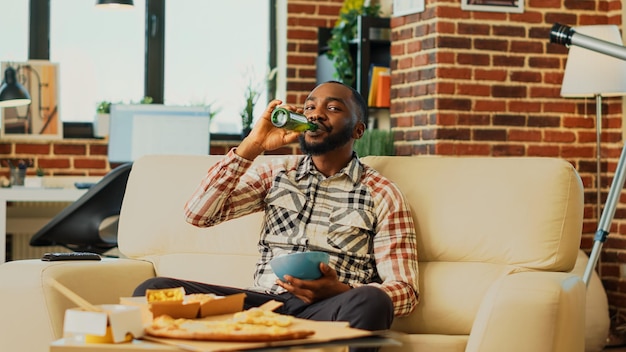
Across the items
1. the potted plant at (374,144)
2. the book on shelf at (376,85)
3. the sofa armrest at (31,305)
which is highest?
the book on shelf at (376,85)

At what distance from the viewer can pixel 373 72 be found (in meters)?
5.29

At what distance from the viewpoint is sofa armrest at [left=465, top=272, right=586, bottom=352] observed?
2.39 metres

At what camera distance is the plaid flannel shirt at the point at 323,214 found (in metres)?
2.80

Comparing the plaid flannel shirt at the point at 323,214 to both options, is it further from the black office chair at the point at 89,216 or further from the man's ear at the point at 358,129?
the black office chair at the point at 89,216

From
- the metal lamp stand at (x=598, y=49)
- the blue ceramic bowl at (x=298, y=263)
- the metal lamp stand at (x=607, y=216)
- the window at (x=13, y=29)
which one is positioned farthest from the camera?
the window at (x=13, y=29)

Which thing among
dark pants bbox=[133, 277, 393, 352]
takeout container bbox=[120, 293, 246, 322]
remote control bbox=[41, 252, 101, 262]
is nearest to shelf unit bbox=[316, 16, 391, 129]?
remote control bbox=[41, 252, 101, 262]

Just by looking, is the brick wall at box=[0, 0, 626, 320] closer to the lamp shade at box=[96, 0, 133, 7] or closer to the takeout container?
the lamp shade at box=[96, 0, 133, 7]

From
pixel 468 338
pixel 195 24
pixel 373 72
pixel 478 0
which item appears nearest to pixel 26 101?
pixel 195 24

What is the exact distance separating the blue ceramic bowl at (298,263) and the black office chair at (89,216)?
2.28m

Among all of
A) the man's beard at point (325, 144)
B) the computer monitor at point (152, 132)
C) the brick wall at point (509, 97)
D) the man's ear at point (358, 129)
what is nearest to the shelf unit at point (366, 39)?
the brick wall at point (509, 97)

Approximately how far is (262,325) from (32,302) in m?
0.87

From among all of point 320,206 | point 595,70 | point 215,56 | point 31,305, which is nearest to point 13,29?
point 215,56

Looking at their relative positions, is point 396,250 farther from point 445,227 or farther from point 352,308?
point 352,308

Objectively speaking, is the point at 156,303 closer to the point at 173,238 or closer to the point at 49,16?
the point at 173,238
